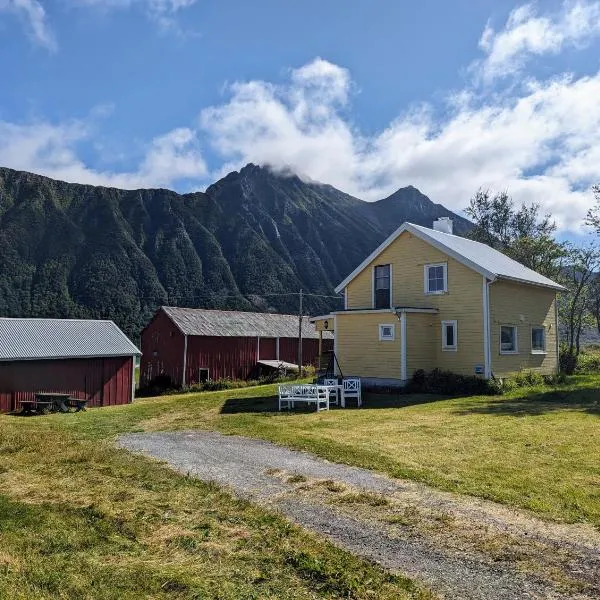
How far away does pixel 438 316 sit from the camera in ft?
79.9

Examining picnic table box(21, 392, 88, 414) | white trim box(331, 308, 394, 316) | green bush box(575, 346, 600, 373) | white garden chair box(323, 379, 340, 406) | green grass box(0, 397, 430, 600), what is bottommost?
picnic table box(21, 392, 88, 414)

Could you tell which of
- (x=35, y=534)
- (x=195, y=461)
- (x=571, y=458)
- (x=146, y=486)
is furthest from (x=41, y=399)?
(x=571, y=458)

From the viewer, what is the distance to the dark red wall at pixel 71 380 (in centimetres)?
2343

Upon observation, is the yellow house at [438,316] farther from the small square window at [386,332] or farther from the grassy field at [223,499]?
the grassy field at [223,499]

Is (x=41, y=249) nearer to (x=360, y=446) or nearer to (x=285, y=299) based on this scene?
(x=285, y=299)

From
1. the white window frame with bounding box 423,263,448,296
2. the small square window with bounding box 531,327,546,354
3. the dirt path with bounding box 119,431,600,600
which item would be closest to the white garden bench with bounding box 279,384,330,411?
the dirt path with bounding box 119,431,600,600

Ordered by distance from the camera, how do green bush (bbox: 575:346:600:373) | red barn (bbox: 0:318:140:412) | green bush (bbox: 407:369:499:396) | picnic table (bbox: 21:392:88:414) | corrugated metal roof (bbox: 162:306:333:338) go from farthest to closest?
corrugated metal roof (bbox: 162:306:333:338), green bush (bbox: 575:346:600:373), red barn (bbox: 0:318:140:412), green bush (bbox: 407:369:499:396), picnic table (bbox: 21:392:88:414)

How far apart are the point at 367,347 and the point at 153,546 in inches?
750

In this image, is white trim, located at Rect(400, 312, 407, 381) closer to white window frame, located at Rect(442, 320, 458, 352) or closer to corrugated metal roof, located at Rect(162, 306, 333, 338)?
white window frame, located at Rect(442, 320, 458, 352)

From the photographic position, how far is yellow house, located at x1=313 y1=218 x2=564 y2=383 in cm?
2309

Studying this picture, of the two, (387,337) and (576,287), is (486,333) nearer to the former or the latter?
(387,337)

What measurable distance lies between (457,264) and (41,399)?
1886 centimetres

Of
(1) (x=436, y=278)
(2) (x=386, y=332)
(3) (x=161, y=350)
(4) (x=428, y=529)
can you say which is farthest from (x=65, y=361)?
(4) (x=428, y=529)

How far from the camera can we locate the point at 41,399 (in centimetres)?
2227
